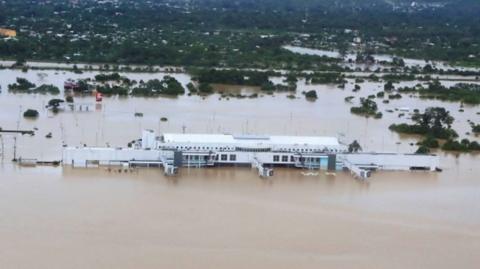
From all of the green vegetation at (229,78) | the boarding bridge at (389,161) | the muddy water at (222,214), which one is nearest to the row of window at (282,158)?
the muddy water at (222,214)

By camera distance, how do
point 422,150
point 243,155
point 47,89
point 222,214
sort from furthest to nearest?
1. point 47,89
2. point 422,150
3. point 243,155
4. point 222,214

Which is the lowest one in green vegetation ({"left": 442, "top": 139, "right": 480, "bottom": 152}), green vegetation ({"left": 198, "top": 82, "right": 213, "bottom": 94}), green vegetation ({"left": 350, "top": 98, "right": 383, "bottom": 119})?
green vegetation ({"left": 442, "top": 139, "right": 480, "bottom": 152})

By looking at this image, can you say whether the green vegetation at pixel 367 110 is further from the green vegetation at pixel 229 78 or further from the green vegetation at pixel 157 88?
the green vegetation at pixel 157 88

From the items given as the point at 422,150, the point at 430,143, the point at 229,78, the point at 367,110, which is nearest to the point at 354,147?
the point at 422,150

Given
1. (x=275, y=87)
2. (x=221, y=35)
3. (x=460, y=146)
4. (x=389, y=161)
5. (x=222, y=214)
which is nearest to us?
(x=222, y=214)

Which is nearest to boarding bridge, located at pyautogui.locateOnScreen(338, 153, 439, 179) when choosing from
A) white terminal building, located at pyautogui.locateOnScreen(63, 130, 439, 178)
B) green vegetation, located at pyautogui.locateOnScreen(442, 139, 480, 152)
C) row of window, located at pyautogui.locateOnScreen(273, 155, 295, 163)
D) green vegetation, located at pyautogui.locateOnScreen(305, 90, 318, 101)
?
white terminal building, located at pyautogui.locateOnScreen(63, 130, 439, 178)

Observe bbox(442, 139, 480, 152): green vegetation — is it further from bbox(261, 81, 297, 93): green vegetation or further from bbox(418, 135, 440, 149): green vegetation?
bbox(261, 81, 297, 93): green vegetation

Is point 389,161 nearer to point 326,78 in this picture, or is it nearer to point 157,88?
point 157,88
